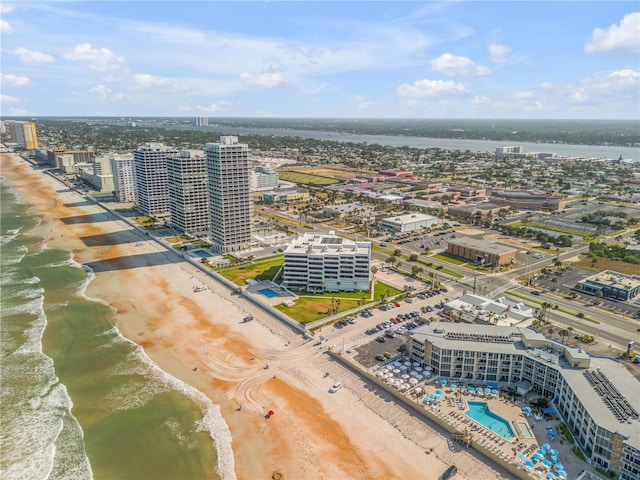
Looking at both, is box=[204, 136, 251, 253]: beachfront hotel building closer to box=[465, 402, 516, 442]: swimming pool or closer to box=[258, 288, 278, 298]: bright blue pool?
box=[258, 288, 278, 298]: bright blue pool

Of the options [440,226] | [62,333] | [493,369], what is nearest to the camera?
[493,369]

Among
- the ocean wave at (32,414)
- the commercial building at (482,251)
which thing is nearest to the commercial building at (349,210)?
the commercial building at (482,251)

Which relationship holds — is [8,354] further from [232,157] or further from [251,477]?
[232,157]

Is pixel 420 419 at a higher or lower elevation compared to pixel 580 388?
lower

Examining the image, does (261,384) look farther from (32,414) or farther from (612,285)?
(612,285)

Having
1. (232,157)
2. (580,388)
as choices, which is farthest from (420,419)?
(232,157)

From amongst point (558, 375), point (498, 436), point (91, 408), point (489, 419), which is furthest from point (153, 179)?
point (558, 375)

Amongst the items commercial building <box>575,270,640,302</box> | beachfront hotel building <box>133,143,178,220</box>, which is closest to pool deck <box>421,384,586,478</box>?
commercial building <box>575,270,640,302</box>
